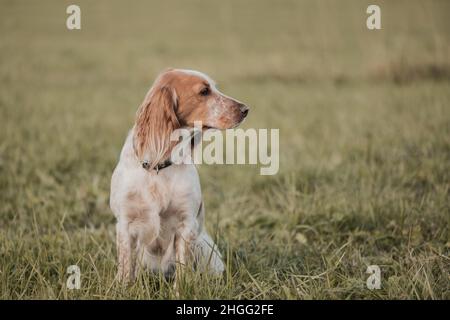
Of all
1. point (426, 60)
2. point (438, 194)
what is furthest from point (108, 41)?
point (438, 194)

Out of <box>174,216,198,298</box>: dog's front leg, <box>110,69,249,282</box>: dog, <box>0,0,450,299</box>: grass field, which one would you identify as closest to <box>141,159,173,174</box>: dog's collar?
<box>110,69,249,282</box>: dog

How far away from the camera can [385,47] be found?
910 cm

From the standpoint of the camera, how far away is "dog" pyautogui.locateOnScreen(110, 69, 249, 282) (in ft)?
9.00

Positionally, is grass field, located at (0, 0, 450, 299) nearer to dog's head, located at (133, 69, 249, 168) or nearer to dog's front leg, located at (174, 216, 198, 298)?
dog's front leg, located at (174, 216, 198, 298)

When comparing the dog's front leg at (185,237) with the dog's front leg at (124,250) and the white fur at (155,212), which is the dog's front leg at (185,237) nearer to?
the white fur at (155,212)

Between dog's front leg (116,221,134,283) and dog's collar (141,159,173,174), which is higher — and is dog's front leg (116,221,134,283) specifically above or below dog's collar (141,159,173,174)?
below

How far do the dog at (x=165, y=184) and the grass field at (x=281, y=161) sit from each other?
154mm

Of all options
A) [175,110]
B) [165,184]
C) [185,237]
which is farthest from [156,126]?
[185,237]

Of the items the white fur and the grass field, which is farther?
the grass field

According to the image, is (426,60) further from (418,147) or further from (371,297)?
Answer: (371,297)

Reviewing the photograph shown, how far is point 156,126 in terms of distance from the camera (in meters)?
Answer: 2.78

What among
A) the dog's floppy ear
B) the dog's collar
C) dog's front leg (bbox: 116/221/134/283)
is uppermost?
the dog's floppy ear

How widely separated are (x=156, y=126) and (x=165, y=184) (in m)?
0.29
